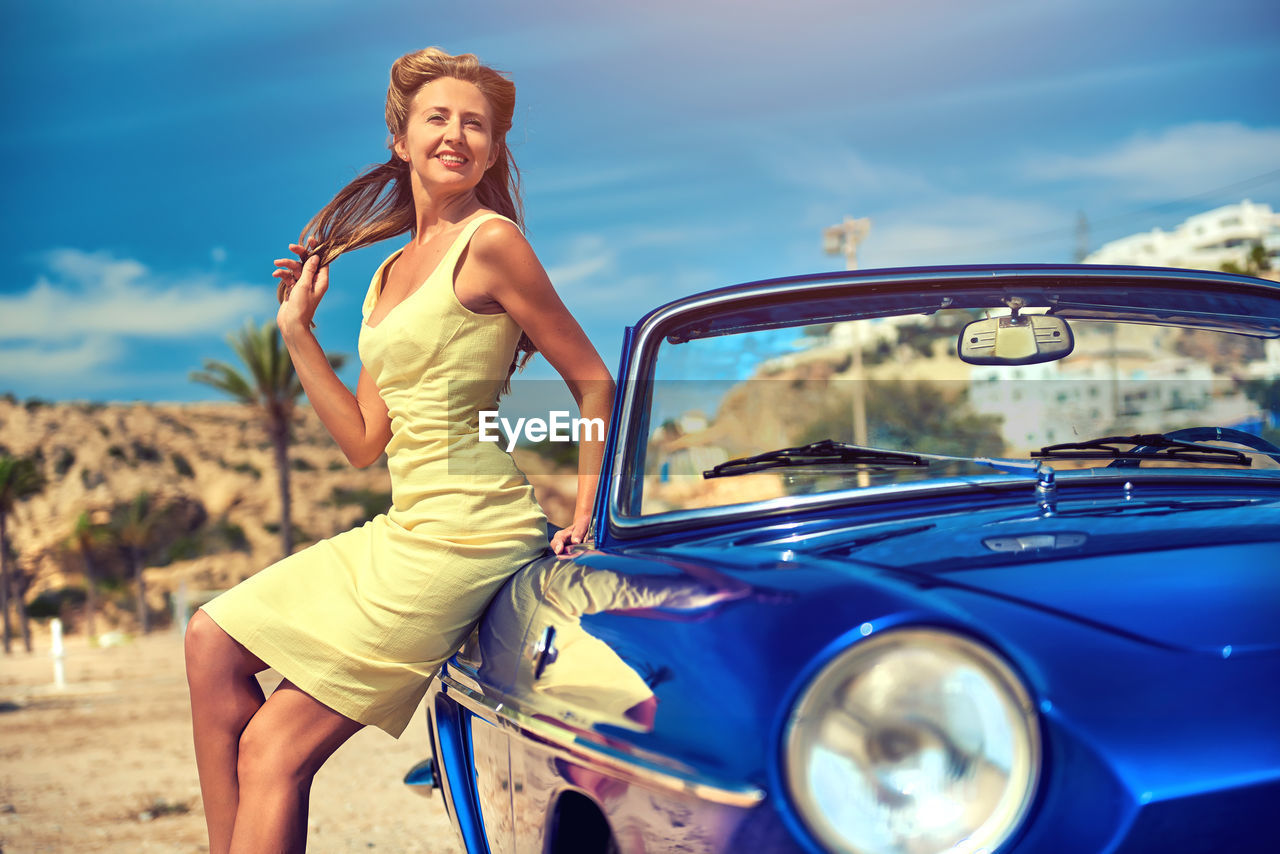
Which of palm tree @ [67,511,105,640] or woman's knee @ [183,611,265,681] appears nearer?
woman's knee @ [183,611,265,681]

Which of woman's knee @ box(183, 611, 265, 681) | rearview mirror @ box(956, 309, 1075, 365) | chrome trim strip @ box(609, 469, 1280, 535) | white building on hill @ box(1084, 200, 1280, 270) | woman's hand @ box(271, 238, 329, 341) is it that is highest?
white building on hill @ box(1084, 200, 1280, 270)

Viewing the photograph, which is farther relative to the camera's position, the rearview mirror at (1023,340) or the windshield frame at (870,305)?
the rearview mirror at (1023,340)

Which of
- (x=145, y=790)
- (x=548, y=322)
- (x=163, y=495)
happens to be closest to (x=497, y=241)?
(x=548, y=322)

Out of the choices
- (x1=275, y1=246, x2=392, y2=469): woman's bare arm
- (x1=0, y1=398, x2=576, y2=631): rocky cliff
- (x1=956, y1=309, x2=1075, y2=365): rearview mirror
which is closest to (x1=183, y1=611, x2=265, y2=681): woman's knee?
(x1=275, y1=246, x2=392, y2=469): woman's bare arm

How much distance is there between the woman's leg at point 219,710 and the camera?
80.9 inches

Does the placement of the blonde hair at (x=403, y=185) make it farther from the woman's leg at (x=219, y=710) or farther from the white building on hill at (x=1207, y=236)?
the white building on hill at (x=1207, y=236)

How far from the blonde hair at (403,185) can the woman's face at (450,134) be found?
0.03 m

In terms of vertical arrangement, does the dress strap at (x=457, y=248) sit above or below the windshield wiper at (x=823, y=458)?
above

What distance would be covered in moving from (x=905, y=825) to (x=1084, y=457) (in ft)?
4.15

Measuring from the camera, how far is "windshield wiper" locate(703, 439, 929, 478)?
219 centimetres

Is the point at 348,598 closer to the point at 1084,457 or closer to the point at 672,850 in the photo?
the point at 672,850

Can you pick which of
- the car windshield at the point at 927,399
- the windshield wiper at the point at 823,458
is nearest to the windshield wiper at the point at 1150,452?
the car windshield at the point at 927,399

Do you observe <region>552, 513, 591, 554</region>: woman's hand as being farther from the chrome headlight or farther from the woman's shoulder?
the chrome headlight

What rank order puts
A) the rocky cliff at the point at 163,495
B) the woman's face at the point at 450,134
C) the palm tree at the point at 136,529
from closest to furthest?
the woman's face at the point at 450,134 → the palm tree at the point at 136,529 → the rocky cliff at the point at 163,495
